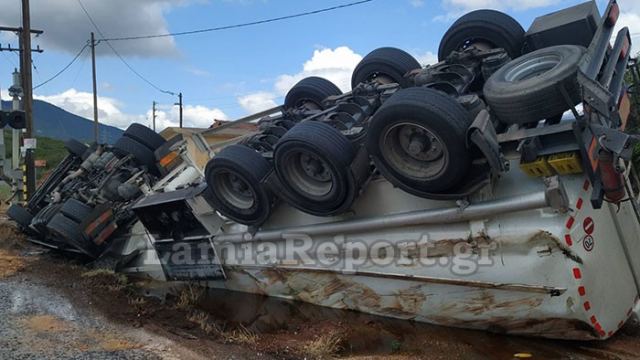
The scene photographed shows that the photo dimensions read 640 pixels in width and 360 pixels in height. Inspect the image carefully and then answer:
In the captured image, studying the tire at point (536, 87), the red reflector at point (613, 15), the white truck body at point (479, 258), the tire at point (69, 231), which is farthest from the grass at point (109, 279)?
the red reflector at point (613, 15)

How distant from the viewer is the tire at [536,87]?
3189mm

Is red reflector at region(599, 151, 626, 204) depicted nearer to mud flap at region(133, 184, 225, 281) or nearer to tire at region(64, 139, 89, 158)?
mud flap at region(133, 184, 225, 281)

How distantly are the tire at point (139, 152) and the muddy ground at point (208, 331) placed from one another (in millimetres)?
1572

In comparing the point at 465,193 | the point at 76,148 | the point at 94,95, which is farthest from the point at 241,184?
the point at 94,95

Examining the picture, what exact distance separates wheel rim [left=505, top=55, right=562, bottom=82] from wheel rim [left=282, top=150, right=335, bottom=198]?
1.42 metres

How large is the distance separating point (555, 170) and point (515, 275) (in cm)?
70

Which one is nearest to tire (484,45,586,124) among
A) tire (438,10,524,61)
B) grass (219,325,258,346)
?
tire (438,10,524,61)

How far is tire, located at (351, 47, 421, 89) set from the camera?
5.24 m

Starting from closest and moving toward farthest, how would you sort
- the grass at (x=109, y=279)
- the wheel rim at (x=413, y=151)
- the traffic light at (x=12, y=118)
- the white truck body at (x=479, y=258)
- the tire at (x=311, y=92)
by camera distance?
the white truck body at (x=479, y=258)
the wheel rim at (x=413, y=151)
the grass at (x=109, y=279)
the tire at (x=311, y=92)
the traffic light at (x=12, y=118)

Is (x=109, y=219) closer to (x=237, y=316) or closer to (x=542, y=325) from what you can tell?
(x=237, y=316)

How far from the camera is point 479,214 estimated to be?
3.49 metres

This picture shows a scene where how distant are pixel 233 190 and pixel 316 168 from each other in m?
0.99

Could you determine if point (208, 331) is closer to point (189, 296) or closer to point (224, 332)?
point (224, 332)

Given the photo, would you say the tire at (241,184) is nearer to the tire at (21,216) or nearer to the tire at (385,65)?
the tire at (385,65)
